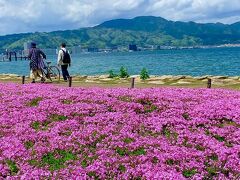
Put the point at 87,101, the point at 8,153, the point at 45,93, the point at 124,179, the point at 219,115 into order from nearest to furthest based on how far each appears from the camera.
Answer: the point at 124,179 → the point at 8,153 → the point at 219,115 → the point at 87,101 → the point at 45,93

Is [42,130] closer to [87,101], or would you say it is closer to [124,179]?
[87,101]

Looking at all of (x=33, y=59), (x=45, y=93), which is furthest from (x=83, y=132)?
(x=33, y=59)

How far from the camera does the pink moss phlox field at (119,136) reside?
1151cm

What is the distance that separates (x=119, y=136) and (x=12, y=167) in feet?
12.7

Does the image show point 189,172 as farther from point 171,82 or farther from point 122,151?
point 171,82

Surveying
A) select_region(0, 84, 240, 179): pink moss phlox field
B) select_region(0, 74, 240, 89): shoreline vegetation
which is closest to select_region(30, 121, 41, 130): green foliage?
select_region(0, 84, 240, 179): pink moss phlox field

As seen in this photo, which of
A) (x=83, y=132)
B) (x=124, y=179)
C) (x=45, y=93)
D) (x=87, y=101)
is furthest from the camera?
(x=45, y=93)

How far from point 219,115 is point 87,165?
714cm

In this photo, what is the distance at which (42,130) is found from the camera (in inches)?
615

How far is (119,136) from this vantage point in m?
14.1

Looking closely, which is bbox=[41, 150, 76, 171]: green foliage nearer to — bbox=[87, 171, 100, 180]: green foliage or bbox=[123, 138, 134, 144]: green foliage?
bbox=[87, 171, 100, 180]: green foliage

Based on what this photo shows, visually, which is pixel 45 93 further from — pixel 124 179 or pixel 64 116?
pixel 124 179

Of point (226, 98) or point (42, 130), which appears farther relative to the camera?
point (226, 98)

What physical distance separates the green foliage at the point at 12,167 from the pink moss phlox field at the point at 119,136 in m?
0.03
